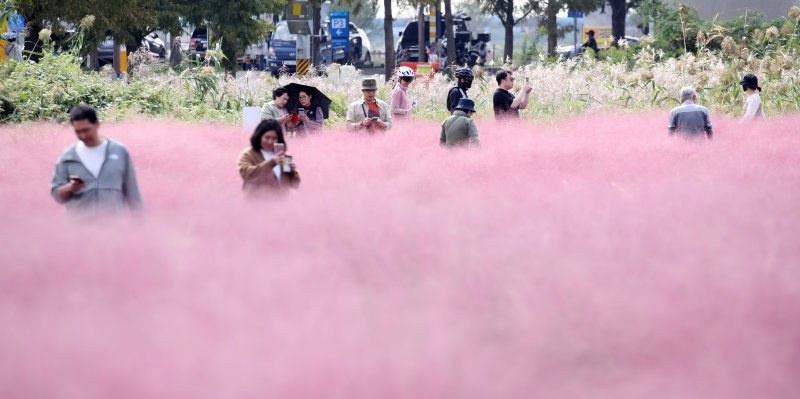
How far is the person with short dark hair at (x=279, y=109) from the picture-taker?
541 inches

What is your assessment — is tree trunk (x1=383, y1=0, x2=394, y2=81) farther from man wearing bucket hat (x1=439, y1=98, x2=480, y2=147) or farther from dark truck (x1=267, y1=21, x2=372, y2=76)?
man wearing bucket hat (x1=439, y1=98, x2=480, y2=147)

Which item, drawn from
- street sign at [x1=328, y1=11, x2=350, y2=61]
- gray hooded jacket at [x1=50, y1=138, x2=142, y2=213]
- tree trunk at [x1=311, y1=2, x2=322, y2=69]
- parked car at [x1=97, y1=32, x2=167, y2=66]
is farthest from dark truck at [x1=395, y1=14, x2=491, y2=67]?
gray hooded jacket at [x1=50, y1=138, x2=142, y2=213]

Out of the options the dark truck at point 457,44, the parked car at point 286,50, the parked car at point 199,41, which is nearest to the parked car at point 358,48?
the parked car at point 286,50

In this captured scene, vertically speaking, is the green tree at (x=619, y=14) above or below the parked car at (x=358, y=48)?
above

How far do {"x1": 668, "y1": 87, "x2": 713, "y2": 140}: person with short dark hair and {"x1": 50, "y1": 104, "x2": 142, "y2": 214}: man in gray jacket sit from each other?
23.4ft

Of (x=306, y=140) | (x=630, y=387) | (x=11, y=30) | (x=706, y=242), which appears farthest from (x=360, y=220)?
(x=11, y=30)

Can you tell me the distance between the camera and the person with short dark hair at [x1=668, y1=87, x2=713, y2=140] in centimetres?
1361

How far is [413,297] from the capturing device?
6.29 m

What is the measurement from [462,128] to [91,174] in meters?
4.87

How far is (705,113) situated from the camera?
13.7 meters

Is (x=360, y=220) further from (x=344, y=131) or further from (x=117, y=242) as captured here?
(x=344, y=131)

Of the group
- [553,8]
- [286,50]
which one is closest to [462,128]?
[553,8]

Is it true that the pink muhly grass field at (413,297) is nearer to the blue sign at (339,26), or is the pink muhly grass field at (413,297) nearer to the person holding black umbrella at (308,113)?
the person holding black umbrella at (308,113)

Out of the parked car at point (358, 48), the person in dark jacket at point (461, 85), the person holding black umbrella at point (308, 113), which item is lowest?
the parked car at point (358, 48)
